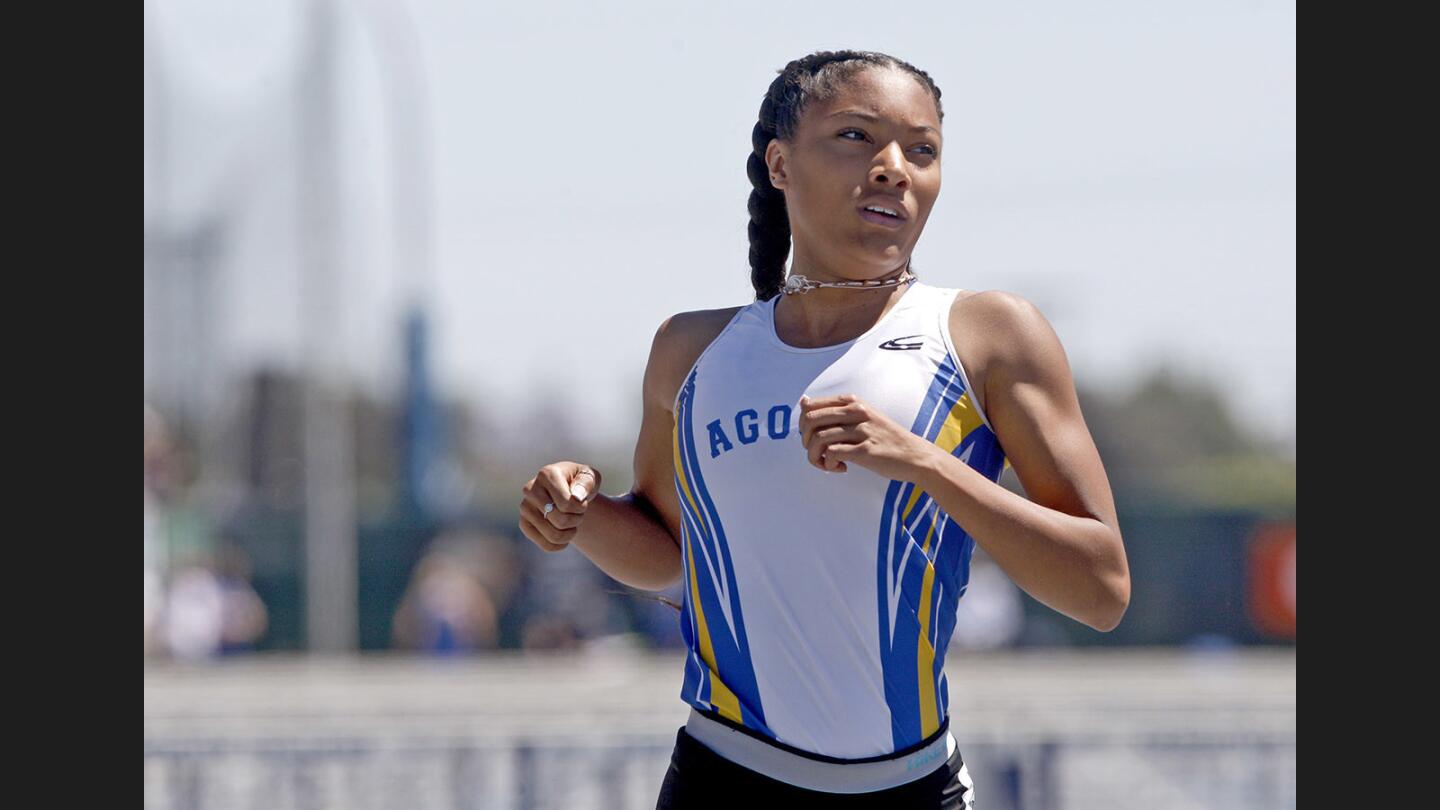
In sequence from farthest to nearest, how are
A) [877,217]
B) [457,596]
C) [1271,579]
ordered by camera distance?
[1271,579]
[457,596]
[877,217]

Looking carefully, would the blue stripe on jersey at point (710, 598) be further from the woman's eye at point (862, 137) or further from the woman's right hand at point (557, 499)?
the woman's eye at point (862, 137)

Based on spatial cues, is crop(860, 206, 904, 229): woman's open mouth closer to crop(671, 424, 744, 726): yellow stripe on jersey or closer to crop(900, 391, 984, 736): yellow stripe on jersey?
crop(900, 391, 984, 736): yellow stripe on jersey

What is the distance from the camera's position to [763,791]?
307 cm

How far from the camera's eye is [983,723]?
28.4 ft

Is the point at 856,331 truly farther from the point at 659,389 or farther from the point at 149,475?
the point at 149,475

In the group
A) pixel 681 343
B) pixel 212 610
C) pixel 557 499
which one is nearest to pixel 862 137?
pixel 681 343

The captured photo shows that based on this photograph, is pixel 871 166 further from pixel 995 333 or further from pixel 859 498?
pixel 859 498

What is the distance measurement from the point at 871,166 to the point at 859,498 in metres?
0.57

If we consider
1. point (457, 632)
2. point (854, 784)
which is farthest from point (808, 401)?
point (457, 632)

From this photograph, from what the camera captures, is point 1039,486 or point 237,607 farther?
point 237,607

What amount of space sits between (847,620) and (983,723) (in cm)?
584

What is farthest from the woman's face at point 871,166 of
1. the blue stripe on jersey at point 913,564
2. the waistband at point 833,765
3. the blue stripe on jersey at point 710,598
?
the waistband at point 833,765

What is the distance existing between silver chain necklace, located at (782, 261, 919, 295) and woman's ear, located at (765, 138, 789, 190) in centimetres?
17

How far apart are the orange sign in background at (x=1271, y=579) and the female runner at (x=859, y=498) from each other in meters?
21.8
